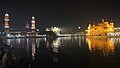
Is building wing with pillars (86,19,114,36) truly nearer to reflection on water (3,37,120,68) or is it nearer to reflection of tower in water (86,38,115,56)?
reflection of tower in water (86,38,115,56)

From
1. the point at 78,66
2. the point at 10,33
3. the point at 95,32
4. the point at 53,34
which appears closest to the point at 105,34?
the point at 95,32

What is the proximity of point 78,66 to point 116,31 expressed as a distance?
157 meters

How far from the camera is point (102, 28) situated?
173 meters

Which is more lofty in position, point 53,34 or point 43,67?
point 53,34

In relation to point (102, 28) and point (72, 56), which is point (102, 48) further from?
point (102, 28)

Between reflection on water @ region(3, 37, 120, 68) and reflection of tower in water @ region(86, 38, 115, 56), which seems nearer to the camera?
reflection on water @ region(3, 37, 120, 68)

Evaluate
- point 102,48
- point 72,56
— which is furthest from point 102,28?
point 72,56

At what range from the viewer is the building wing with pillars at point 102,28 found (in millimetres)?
167762

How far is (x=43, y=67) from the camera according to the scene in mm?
23859

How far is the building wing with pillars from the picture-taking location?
550 feet

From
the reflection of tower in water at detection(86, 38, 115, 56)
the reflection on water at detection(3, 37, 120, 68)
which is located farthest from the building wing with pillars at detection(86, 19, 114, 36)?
the reflection on water at detection(3, 37, 120, 68)

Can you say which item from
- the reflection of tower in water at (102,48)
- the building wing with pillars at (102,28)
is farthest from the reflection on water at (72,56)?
the building wing with pillars at (102,28)

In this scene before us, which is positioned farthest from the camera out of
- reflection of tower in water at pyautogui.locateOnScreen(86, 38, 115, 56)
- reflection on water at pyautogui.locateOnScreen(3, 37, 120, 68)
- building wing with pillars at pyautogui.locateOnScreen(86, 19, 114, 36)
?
building wing with pillars at pyautogui.locateOnScreen(86, 19, 114, 36)

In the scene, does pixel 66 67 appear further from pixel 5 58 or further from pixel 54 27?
pixel 54 27
